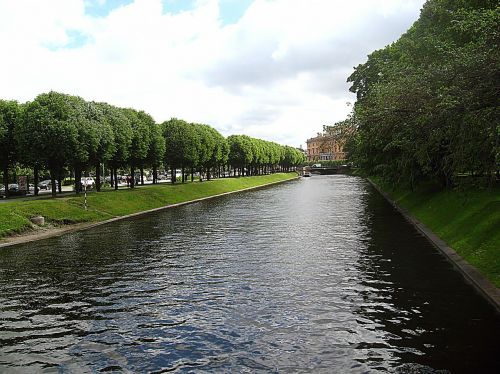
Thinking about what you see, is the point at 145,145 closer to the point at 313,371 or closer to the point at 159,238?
the point at 159,238

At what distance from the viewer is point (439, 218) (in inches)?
1189

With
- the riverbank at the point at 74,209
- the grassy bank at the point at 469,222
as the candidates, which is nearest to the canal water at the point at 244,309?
the grassy bank at the point at 469,222

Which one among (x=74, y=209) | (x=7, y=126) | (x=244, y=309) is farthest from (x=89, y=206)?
(x=244, y=309)

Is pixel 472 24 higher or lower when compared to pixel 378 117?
higher

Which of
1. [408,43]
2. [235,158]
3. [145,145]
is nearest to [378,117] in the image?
[408,43]

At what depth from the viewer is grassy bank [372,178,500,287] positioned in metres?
18.6

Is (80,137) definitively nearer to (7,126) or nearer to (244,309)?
(7,126)

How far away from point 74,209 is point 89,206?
2896 millimetres

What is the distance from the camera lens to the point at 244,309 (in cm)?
1462

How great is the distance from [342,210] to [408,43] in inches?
652

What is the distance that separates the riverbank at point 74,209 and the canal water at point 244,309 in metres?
5.45

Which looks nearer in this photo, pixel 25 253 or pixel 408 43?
pixel 25 253

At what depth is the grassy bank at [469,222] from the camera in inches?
731

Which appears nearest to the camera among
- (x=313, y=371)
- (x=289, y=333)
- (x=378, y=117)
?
(x=313, y=371)
